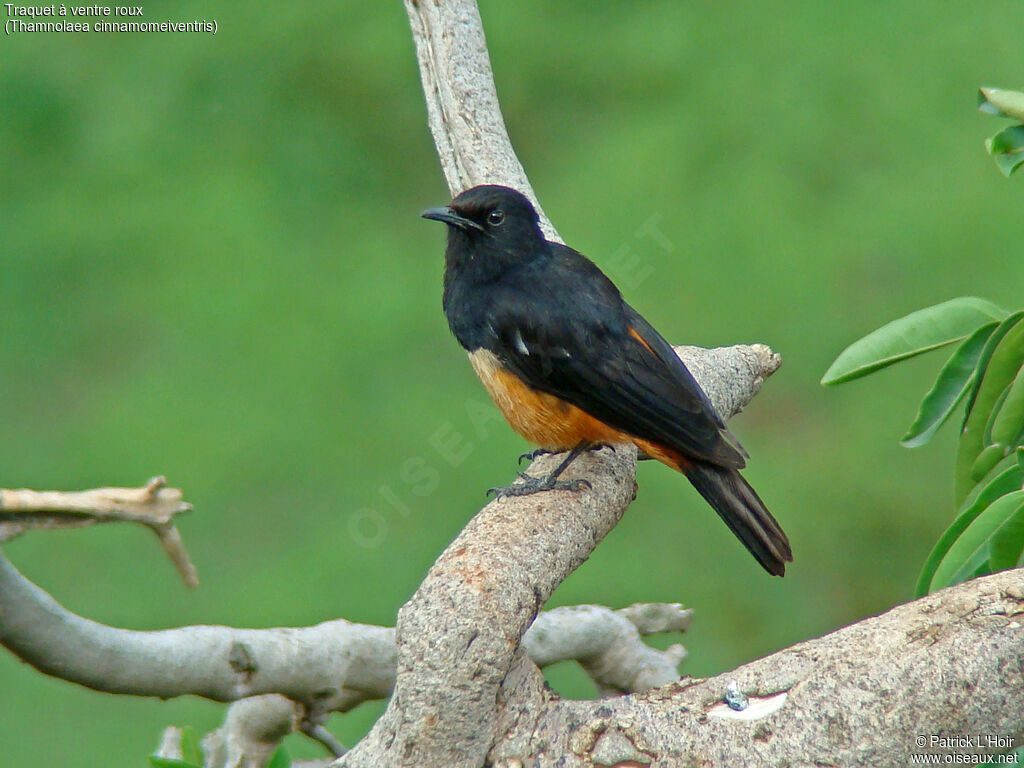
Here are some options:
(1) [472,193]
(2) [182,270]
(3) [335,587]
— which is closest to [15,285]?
(2) [182,270]

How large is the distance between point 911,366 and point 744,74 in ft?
7.84

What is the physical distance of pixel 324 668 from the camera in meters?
2.79

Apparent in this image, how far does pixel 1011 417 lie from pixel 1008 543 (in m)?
0.39

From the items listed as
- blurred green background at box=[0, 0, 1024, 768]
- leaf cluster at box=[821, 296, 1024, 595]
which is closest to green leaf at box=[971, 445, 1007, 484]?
leaf cluster at box=[821, 296, 1024, 595]

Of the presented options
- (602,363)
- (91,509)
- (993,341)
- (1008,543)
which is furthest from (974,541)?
(91,509)

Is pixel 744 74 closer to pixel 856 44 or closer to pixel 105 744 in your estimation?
pixel 856 44

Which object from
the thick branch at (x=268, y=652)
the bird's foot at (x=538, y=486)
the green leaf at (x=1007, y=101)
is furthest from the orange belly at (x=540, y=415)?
the green leaf at (x=1007, y=101)

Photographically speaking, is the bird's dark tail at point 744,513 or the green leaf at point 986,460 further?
the bird's dark tail at point 744,513

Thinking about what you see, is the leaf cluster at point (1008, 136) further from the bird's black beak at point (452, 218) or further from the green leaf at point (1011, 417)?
the bird's black beak at point (452, 218)

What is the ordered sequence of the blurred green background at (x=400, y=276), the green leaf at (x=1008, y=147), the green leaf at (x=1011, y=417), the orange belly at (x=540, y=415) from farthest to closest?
the blurred green background at (x=400, y=276) < the orange belly at (x=540, y=415) < the green leaf at (x=1011, y=417) < the green leaf at (x=1008, y=147)

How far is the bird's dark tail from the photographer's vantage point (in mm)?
3221

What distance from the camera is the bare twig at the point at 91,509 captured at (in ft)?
7.13

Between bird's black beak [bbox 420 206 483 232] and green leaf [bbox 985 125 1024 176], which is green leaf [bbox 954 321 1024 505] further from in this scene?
bird's black beak [bbox 420 206 483 232]

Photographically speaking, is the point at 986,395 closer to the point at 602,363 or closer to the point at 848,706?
the point at 848,706
